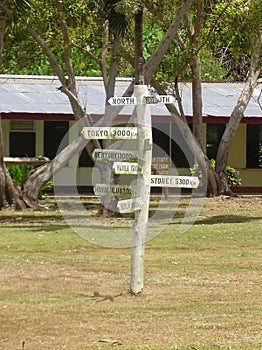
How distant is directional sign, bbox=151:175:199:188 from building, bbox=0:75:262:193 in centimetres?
1593

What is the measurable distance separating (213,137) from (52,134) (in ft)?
16.6

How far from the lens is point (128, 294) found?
10.6 metres

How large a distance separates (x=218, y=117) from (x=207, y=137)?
228 cm

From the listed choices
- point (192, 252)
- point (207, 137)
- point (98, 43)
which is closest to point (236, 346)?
point (192, 252)

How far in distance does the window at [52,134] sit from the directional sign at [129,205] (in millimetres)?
18961

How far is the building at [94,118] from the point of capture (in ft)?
89.6

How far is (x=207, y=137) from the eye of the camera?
30.3m

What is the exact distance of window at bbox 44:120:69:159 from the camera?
29.1 meters

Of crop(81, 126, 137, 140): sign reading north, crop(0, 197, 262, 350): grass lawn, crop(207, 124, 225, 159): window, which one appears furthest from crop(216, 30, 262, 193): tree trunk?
crop(81, 126, 137, 140): sign reading north

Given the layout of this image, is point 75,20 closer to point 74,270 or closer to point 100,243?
point 100,243

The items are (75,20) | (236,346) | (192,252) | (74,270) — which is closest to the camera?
(236,346)

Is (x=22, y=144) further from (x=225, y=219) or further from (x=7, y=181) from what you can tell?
(x=225, y=219)

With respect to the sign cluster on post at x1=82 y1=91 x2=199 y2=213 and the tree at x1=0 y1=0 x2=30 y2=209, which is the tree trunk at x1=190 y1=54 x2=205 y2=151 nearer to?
the tree at x1=0 y1=0 x2=30 y2=209

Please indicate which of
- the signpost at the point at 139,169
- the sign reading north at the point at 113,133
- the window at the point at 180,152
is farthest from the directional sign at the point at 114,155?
the window at the point at 180,152
